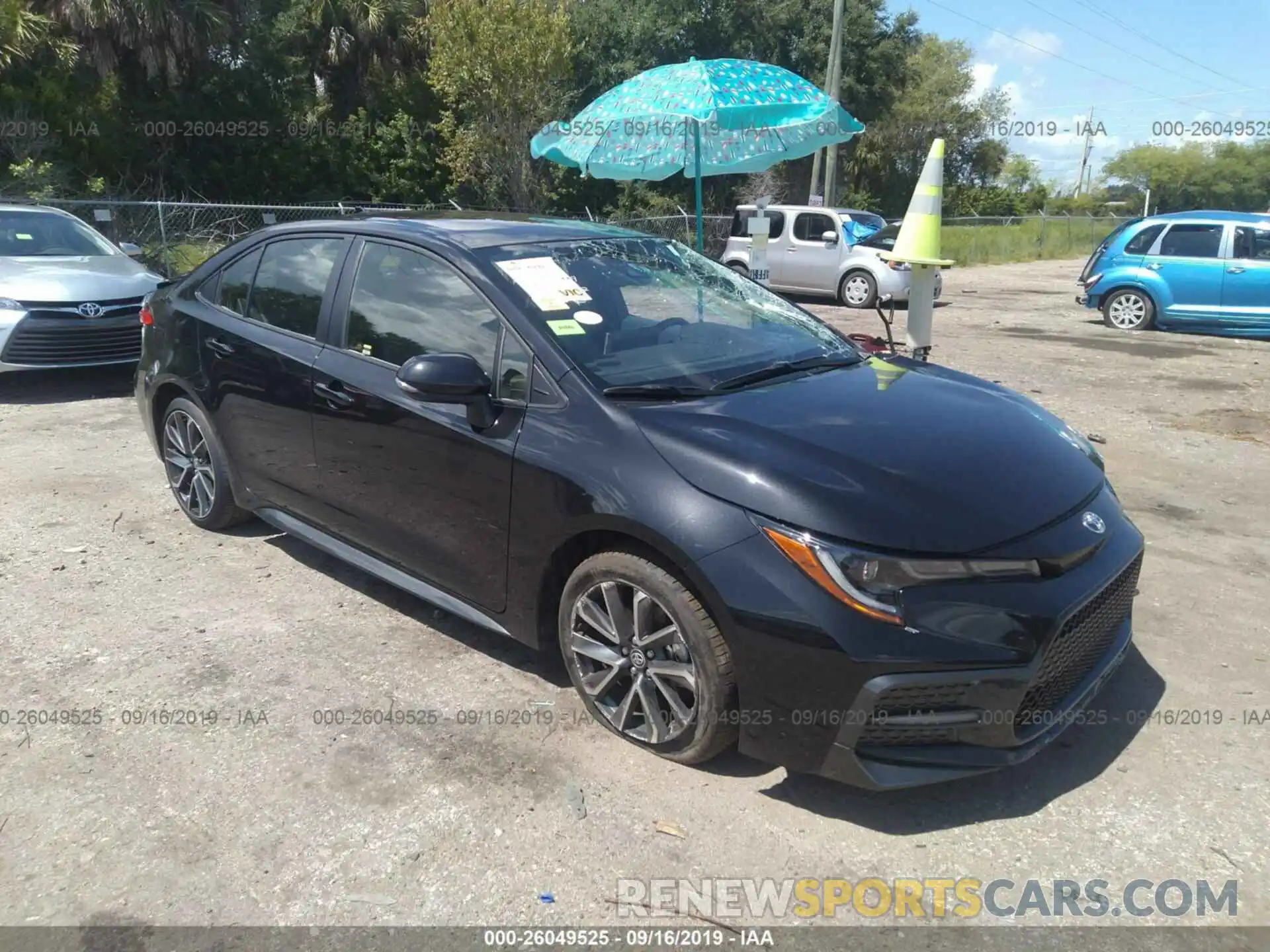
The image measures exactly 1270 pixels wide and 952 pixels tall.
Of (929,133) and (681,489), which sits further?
(929,133)

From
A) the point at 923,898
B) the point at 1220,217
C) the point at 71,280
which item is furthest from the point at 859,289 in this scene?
the point at 923,898

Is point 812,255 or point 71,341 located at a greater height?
point 812,255

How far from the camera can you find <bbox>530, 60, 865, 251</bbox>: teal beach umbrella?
8.16 m

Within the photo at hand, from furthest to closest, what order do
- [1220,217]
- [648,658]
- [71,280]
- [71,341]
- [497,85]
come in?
[497,85]
[1220,217]
[71,280]
[71,341]
[648,658]

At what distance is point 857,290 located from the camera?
640 inches

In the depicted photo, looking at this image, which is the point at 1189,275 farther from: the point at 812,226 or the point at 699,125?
the point at 699,125

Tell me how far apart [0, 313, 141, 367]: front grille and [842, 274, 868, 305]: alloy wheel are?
11.2m

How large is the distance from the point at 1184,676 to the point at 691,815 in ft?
6.74

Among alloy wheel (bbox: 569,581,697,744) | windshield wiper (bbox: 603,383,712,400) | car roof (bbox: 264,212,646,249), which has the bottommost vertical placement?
alloy wheel (bbox: 569,581,697,744)

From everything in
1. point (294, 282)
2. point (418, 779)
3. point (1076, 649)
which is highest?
point (294, 282)

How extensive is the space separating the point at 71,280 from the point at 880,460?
760 centimetres

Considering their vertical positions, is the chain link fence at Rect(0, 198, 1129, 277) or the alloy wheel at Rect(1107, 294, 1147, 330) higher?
the chain link fence at Rect(0, 198, 1129, 277)

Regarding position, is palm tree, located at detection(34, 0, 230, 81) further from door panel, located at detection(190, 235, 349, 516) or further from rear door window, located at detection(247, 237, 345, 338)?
rear door window, located at detection(247, 237, 345, 338)

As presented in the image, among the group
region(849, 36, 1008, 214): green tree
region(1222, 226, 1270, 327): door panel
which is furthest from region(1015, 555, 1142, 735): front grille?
region(849, 36, 1008, 214): green tree
